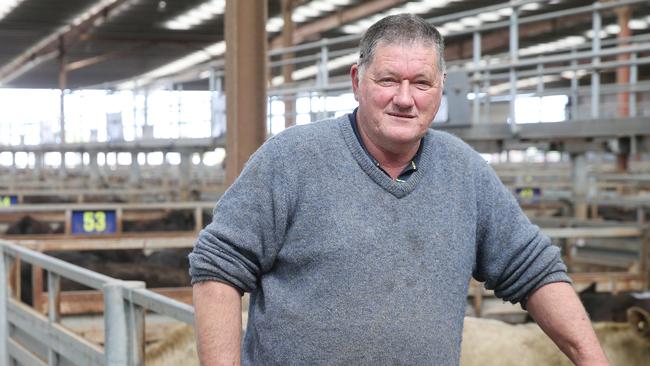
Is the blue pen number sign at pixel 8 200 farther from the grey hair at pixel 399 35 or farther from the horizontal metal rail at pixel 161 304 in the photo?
the grey hair at pixel 399 35

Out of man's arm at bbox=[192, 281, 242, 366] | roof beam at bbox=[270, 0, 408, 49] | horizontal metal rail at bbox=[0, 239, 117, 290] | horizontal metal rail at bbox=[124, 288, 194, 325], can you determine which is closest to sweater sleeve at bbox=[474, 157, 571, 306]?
man's arm at bbox=[192, 281, 242, 366]

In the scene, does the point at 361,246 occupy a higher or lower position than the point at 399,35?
Answer: lower

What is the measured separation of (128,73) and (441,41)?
143 feet

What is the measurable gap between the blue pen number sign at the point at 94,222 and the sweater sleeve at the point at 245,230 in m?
8.02

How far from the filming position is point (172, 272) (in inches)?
359

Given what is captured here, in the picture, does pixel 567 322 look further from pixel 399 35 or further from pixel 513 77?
pixel 513 77

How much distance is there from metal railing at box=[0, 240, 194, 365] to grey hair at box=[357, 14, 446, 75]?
106 centimetres

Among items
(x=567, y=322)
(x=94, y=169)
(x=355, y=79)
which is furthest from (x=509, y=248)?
(x=94, y=169)

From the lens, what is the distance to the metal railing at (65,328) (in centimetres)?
360

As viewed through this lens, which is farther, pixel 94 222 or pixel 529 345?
pixel 94 222

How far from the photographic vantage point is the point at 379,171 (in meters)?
2.33

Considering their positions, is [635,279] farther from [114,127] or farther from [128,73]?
[128,73]

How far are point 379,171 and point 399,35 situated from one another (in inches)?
12.4

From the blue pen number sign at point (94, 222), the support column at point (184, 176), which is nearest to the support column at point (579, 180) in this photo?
the blue pen number sign at point (94, 222)
